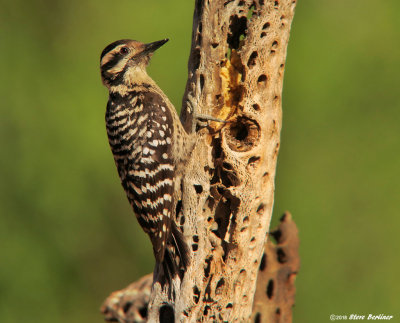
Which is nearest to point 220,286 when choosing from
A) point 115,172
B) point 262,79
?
point 262,79

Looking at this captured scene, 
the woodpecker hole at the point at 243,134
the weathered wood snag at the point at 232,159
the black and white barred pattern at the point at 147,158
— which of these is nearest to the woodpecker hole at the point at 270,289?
the weathered wood snag at the point at 232,159

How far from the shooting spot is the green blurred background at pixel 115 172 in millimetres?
7414

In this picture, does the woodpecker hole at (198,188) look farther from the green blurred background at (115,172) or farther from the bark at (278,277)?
the green blurred background at (115,172)

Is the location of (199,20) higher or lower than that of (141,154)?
higher

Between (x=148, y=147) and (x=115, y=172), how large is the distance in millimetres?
3338

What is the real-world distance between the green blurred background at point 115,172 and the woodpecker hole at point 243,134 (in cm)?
321
